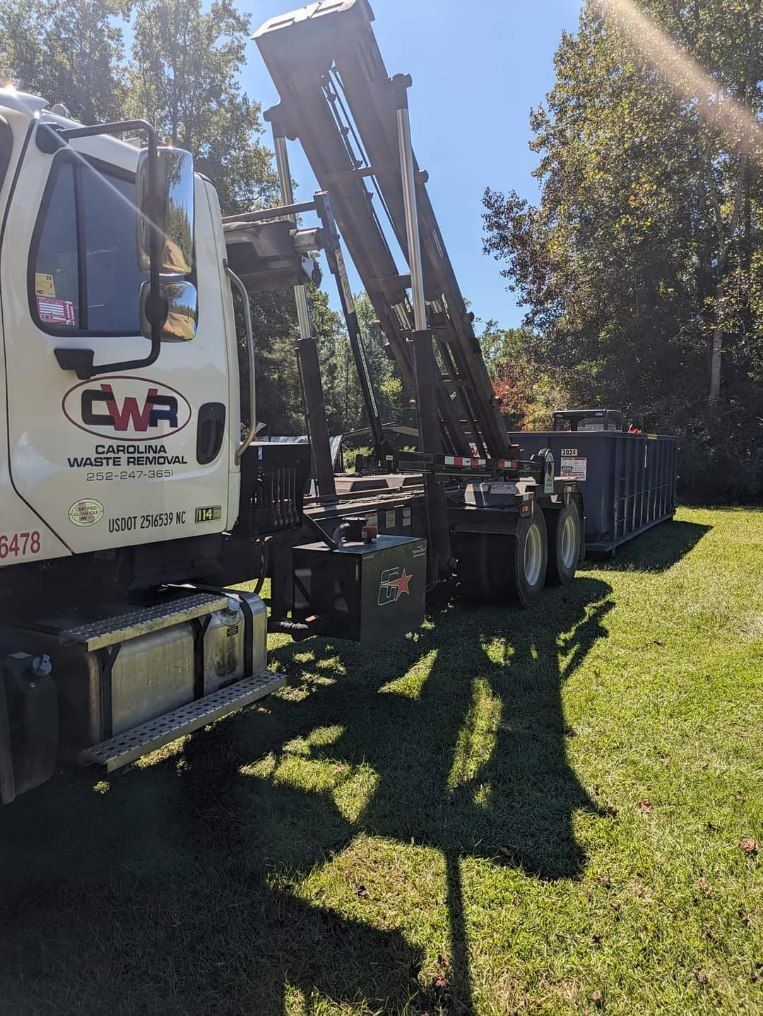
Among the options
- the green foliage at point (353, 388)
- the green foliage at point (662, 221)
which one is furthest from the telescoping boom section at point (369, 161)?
the green foliage at point (353, 388)

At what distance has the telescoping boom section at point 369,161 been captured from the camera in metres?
5.34

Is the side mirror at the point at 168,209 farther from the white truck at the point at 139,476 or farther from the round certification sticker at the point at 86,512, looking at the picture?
the round certification sticker at the point at 86,512

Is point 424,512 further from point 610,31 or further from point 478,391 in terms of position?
point 610,31

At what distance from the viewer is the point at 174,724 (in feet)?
9.72

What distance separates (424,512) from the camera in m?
5.99

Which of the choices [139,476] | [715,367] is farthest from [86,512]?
[715,367]

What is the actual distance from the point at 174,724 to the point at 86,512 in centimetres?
99

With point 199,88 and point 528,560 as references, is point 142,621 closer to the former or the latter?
point 528,560

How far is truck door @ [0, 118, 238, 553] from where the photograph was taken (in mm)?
2594

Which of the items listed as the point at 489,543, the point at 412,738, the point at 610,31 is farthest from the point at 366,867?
the point at 610,31

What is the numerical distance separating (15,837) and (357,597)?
212 centimetres

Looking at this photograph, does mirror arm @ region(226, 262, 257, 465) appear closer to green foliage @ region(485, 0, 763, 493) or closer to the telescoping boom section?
the telescoping boom section

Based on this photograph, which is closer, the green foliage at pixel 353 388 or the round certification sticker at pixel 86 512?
the round certification sticker at pixel 86 512

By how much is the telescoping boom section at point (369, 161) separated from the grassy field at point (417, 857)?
3119 mm
